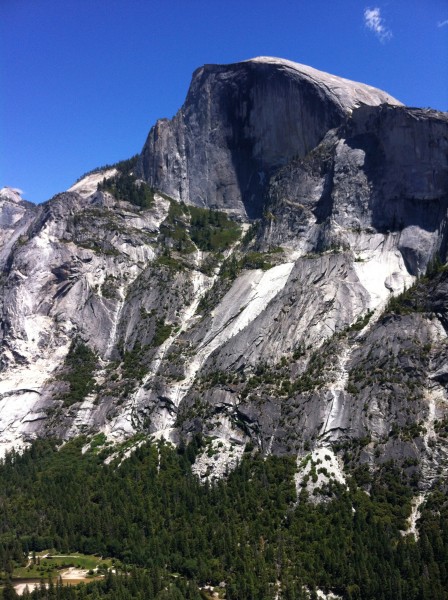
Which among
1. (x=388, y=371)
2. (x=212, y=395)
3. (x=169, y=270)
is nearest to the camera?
(x=388, y=371)

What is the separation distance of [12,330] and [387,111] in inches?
3677

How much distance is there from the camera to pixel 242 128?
585 feet

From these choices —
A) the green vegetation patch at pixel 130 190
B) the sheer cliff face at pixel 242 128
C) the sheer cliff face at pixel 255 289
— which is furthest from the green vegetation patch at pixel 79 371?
the sheer cliff face at pixel 242 128

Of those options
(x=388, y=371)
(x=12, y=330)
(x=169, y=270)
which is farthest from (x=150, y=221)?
(x=388, y=371)

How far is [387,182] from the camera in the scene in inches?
5472

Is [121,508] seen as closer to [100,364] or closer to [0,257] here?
[100,364]

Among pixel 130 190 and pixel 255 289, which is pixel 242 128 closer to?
pixel 130 190

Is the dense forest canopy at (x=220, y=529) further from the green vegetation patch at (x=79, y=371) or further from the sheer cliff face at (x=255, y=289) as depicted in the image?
the green vegetation patch at (x=79, y=371)

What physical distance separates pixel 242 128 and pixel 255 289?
62.7 m

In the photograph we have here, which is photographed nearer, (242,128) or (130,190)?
(242,128)

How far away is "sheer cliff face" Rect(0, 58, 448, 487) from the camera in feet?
339

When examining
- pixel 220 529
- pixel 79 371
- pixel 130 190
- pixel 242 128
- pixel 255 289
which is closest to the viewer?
pixel 220 529

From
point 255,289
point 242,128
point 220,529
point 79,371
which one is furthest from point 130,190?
point 220,529

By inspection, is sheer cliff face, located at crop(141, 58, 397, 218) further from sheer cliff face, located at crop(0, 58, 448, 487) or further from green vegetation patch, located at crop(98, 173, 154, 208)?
green vegetation patch, located at crop(98, 173, 154, 208)
